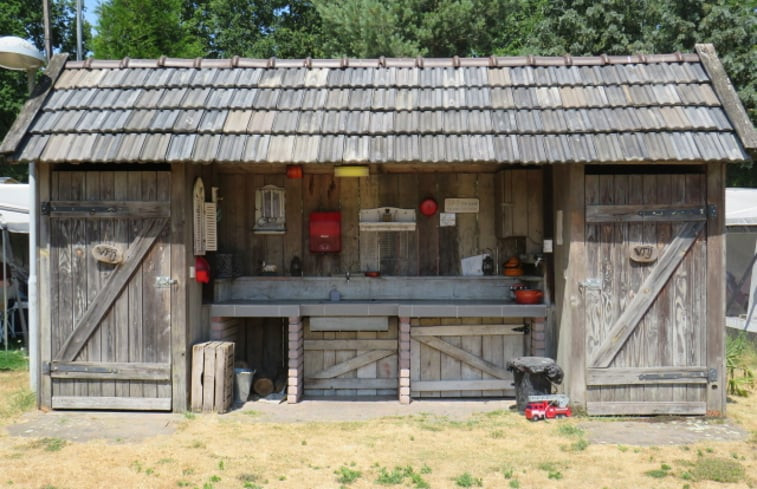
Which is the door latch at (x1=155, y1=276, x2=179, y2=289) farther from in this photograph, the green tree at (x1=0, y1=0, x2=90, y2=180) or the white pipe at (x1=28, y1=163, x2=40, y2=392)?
the green tree at (x1=0, y1=0, x2=90, y2=180)

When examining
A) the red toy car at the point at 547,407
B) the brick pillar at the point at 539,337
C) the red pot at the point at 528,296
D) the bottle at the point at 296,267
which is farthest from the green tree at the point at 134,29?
the red toy car at the point at 547,407

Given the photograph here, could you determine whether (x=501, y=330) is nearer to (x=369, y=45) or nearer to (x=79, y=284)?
(x=79, y=284)

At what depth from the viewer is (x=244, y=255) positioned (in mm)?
8672

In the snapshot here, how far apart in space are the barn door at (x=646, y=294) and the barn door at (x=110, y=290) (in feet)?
15.1

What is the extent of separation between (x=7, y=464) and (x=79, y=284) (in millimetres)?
2213

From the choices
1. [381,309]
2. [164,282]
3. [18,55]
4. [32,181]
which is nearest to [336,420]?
[381,309]

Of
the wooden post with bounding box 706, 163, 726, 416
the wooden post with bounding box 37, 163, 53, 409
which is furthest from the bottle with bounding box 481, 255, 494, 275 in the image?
Result: the wooden post with bounding box 37, 163, 53, 409

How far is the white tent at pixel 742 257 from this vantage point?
11328 millimetres

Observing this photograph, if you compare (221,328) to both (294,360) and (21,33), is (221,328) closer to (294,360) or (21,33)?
(294,360)

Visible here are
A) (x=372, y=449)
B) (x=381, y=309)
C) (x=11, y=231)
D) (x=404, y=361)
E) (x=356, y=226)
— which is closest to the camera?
(x=372, y=449)

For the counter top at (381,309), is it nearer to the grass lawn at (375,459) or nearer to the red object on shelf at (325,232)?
the red object on shelf at (325,232)

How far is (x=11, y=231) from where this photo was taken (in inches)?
439

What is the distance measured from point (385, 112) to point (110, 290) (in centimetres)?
361

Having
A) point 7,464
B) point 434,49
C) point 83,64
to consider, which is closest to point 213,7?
point 434,49
